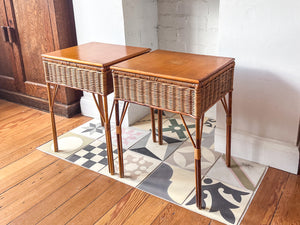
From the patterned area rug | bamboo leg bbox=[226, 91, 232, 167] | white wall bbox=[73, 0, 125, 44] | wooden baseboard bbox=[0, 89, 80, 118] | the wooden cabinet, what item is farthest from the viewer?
wooden baseboard bbox=[0, 89, 80, 118]

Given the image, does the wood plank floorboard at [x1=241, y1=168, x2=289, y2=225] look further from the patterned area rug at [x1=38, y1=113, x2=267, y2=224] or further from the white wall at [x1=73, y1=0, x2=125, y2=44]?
the white wall at [x1=73, y1=0, x2=125, y2=44]

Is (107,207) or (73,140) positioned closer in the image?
(107,207)

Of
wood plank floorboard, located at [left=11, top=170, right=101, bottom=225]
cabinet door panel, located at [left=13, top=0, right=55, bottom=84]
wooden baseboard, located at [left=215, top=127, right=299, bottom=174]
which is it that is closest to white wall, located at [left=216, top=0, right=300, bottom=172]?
wooden baseboard, located at [left=215, top=127, right=299, bottom=174]

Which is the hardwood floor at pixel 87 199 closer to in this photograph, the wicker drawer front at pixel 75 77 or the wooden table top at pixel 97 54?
the wicker drawer front at pixel 75 77

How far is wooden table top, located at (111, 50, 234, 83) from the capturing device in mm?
1525

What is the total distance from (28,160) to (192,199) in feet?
3.81

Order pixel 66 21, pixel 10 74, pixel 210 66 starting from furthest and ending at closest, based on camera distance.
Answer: pixel 10 74
pixel 66 21
pixel 210 66

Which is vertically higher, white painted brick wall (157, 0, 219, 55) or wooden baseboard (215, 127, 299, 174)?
white painted brick wall (157, 0, 219, 55)

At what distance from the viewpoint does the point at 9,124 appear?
282cm

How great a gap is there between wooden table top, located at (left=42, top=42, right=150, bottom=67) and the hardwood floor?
70 cm

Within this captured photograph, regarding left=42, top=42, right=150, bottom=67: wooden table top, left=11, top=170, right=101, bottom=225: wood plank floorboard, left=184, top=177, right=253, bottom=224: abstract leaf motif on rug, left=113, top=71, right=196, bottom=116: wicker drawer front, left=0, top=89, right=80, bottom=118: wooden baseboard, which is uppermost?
left=42, top=42, right=150, bottom=67: wooden table top

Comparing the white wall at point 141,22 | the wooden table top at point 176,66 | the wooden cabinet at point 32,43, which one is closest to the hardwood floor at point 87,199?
the wooden table top at point 176,66

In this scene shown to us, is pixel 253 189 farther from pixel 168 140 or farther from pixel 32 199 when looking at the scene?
pixel 32 199

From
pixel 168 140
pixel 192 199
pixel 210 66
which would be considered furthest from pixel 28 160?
pixel 210 66
